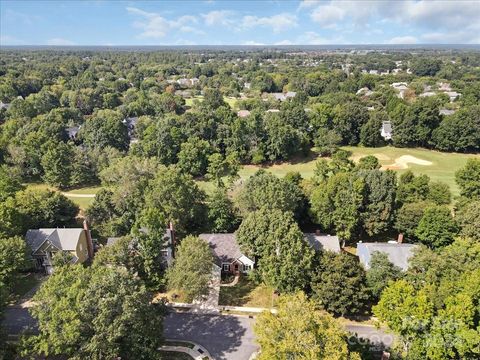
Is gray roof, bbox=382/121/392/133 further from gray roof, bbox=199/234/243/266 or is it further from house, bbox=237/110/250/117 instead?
gray roof, bbox=199/234/243/266

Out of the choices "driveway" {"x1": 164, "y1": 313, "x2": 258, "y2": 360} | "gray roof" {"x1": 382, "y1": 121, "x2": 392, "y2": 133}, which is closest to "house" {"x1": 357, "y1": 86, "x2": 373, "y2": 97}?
"gray roof" {"x1": 382, "y1": 121, "x2": 392, "y2": 133}

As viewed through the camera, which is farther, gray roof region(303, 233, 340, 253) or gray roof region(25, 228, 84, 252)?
gray roof region(303, 233, 340, 253)

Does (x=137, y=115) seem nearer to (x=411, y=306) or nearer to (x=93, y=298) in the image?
(x=93, y=298)

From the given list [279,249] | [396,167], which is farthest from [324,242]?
[396,167]

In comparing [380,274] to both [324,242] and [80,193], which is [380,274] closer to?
[324,242]

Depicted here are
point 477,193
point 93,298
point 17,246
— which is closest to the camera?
point 93,298

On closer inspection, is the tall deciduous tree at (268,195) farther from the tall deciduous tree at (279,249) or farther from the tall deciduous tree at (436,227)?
the tall deciduous tree at (436,227)

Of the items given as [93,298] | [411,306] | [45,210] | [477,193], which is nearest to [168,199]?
[45,210]
